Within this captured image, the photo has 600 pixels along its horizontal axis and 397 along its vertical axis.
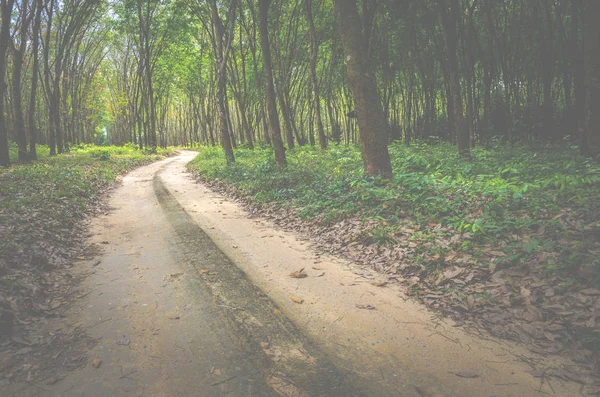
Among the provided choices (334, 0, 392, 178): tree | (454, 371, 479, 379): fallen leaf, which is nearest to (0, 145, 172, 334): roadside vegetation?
(454, 371, 479, 379): fallen leaf

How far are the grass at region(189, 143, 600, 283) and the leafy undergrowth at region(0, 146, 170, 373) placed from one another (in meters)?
4.46

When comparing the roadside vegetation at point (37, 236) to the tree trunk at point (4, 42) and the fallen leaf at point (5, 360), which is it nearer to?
the fallen leaf at point (5, 360)

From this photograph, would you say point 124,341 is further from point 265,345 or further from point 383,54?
point 383,54

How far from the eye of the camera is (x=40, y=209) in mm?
7047

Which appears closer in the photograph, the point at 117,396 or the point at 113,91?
the point at 117,396

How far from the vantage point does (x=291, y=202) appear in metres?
8.51

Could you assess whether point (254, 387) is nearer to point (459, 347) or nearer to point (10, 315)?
point (459, 347)

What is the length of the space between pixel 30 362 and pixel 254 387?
6.94ft

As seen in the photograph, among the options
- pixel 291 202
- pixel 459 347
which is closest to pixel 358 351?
pixel 459 347

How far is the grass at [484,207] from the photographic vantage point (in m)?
3.97

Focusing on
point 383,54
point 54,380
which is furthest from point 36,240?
point 383,54

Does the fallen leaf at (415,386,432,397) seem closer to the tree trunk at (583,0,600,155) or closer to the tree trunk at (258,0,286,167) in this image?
the tree trunk at (583,0,600,155)

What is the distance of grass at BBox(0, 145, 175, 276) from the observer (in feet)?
16.3

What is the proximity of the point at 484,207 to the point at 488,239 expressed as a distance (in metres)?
0.97
